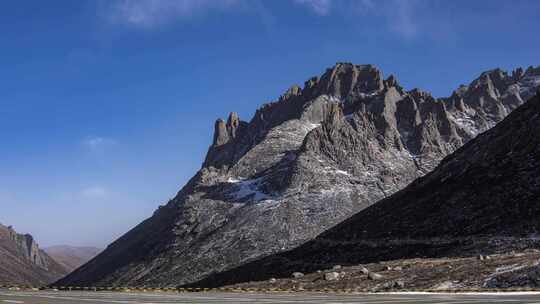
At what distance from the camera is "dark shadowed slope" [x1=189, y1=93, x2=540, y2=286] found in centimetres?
10581

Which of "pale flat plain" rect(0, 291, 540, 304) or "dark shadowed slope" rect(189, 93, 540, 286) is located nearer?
"pale flat plain" rect(0, 291, 540, 304)

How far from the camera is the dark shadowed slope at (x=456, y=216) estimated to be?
106 meters

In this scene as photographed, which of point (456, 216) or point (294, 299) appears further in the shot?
point (456, 216)

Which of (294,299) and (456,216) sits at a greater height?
(456,216)

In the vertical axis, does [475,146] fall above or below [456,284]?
above

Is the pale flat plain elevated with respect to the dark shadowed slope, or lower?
lower

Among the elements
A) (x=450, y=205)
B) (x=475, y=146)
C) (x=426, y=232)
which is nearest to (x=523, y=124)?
(x=475, y=146)

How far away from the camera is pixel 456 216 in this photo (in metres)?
124

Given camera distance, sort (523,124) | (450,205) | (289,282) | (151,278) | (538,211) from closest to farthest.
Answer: (289,282)
(538,211)
(450,205)
(523,124)
(151,278)

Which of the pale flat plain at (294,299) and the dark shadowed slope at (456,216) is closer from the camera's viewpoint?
the pale flat plain at (294,299)

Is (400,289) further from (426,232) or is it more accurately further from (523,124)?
(523,124)

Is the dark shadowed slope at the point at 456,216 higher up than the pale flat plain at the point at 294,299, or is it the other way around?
the dark shadowed slope at the point at 456,216

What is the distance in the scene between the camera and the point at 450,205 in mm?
131625

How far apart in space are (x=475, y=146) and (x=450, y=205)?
3895cm
